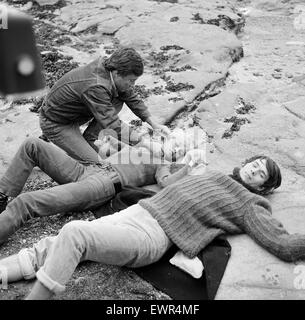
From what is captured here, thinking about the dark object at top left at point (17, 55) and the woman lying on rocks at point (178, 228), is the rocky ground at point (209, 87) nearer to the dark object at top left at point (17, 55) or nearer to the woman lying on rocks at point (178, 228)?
the woman lying on rocks at point (178, 228)

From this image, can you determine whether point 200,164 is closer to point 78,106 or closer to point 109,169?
point 109,169

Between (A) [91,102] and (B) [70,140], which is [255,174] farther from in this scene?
(B) [70,140]

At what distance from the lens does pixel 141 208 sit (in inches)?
→ 139

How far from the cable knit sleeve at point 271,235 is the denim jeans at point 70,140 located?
5.80 feet

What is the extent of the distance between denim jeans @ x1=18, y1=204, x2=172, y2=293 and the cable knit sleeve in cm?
67

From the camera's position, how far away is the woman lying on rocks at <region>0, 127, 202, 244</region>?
353 centimetres

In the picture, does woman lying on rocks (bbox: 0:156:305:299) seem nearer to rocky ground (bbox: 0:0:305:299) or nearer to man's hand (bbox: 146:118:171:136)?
rocky ground (bbox: 0:0:305:299)

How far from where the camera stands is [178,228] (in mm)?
3338

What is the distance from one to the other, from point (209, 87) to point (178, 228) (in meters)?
3.89

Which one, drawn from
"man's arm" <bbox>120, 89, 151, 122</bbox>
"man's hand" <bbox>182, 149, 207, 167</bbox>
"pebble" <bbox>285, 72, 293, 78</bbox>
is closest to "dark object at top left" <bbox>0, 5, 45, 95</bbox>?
"man's hand" <bbox>182, 149, 207, 167</bbox>

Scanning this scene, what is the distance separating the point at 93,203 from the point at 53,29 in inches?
251

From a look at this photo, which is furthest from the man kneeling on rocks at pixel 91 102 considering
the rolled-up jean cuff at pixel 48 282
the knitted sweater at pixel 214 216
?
the rolled-up jean cuff at pixel 48 282

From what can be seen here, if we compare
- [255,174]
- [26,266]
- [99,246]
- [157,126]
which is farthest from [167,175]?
[26,266]

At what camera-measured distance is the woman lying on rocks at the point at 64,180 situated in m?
3.53
